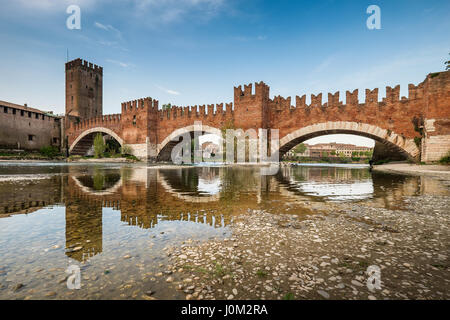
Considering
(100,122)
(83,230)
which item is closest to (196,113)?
(100,122)

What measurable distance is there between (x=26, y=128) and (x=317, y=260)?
185 ft

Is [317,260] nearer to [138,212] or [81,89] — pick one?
[138,212]

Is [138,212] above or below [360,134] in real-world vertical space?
below

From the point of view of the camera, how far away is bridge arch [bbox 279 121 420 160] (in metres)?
19.0

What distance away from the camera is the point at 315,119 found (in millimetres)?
22531

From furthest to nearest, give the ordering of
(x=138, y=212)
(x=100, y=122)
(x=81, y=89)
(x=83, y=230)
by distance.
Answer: (x=81, y=89)
(x=100, y=122)
(x=138, y=212)
(x=83, y=230)

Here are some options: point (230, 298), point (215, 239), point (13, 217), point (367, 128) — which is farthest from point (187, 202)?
point (367, 128)

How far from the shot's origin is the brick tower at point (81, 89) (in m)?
52.0

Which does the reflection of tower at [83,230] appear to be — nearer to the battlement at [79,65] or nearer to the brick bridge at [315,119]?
the brick bridge at [315,119]

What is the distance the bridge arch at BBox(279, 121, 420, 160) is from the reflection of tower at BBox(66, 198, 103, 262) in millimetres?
21835

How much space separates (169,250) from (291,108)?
2379 cm

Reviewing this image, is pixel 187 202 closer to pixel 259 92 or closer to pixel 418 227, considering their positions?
pixel 418 227

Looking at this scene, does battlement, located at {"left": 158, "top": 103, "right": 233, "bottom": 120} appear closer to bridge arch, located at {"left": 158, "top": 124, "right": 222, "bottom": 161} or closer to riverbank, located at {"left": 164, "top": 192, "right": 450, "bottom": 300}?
bridge arch, located at {"left": 158, "top": 124, "right": 222, "bottom": 161}

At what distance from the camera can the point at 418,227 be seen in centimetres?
336
